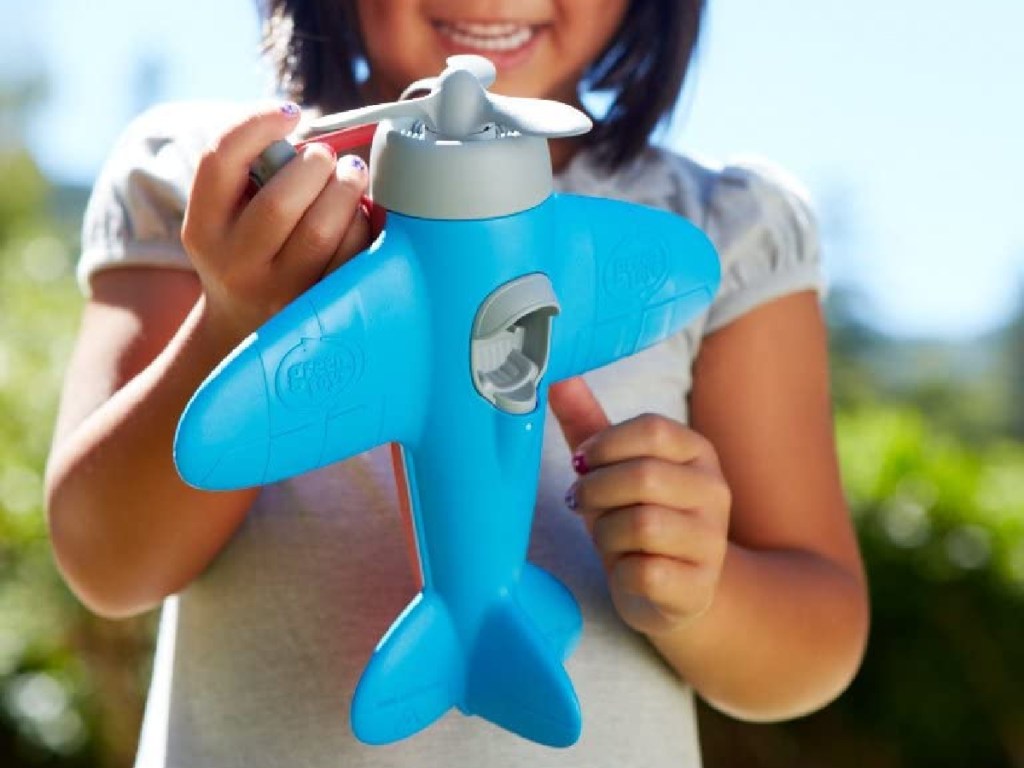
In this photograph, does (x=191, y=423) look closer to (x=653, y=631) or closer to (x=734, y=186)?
(x=653, y=631)

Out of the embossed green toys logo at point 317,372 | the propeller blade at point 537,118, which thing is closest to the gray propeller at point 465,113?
the propeller blade at point 537,118

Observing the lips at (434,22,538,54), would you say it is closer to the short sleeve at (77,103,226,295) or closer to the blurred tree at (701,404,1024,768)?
the short sleeve at (77,103,226,295)

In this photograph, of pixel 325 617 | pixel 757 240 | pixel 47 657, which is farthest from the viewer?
pixel 47 657

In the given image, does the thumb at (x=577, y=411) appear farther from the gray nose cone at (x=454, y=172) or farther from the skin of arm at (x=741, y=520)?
the gray nose cone at (x=454, y=172)

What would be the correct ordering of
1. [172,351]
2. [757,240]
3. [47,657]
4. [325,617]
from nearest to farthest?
[172,351], [325,617], [757,240], [47,657]

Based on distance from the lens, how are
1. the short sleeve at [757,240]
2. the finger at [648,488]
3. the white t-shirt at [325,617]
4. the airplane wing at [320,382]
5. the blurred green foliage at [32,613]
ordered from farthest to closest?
the blurred green foliage at [32,613], the short sleeve at [757,240], the white t-shirt at [325,617], the finger at [648,488], the airplane wing at [320,382]

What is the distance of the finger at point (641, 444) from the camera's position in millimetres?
750

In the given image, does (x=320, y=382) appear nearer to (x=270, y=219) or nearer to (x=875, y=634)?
(x=270, y=219)

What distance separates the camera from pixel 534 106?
636mm

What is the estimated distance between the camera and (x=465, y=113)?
2.06 feet

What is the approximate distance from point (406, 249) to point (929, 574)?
159cm

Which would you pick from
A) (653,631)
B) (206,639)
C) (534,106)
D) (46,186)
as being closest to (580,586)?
(653,631)

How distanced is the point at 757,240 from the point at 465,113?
399 mm

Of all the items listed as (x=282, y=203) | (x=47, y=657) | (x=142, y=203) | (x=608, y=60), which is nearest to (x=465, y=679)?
(x=282, y=203)
